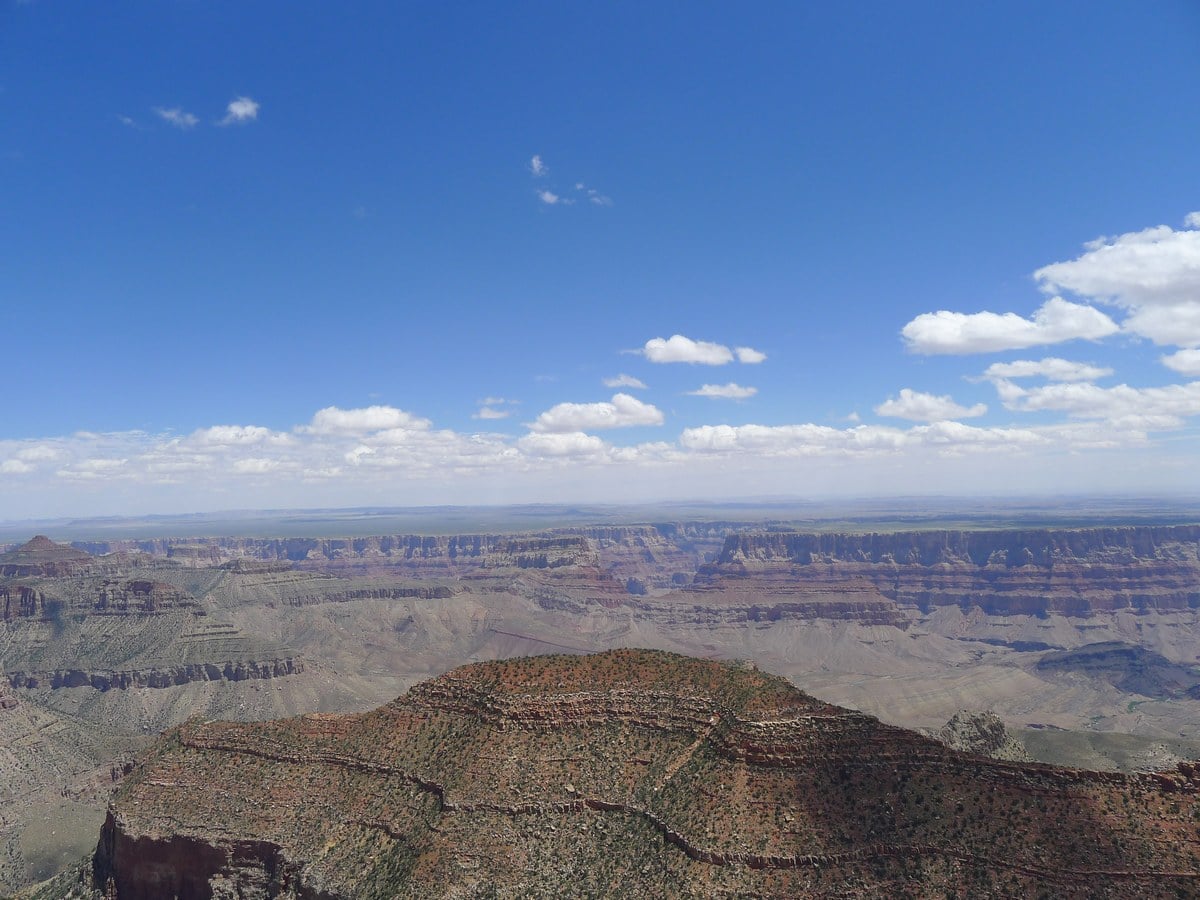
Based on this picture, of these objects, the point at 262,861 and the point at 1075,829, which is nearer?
the point at 1075,829

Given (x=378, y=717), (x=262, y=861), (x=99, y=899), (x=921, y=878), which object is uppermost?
(x=378, y=717)

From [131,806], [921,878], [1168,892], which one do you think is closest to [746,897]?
[921,878]

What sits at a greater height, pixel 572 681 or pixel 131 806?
pixel 572 681

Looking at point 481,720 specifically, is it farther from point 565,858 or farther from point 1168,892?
point 1168,892

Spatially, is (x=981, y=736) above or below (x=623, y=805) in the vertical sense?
below

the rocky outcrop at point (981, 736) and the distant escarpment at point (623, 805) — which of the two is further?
the rocky outcrop at point (981, 736)

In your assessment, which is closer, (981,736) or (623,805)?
(623,805)

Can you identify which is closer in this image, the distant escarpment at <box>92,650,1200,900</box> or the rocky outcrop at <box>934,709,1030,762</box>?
the distant escarpment at <box>92,650,1200,900</box>

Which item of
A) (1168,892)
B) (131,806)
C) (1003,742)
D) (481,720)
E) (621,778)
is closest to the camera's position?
(1168,892)
